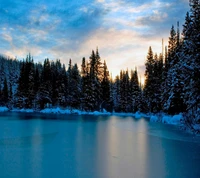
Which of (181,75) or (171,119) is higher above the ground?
(181,75)

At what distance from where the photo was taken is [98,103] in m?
56.2

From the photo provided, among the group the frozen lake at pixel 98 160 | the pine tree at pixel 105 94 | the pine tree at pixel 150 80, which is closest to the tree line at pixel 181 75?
the pine tree at pixel 150 80

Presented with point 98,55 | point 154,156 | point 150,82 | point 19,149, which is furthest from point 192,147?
point 98,55

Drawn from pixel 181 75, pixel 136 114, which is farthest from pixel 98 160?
pixel 136 114

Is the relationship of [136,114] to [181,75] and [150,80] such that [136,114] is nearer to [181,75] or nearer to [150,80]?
[150,80]

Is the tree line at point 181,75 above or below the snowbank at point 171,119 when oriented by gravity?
above

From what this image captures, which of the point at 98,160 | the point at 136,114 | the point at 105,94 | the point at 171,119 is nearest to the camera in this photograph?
the point at 98,160

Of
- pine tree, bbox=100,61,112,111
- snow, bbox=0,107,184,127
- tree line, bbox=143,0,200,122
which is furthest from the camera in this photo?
pine tree, bbox=100,61,112,111

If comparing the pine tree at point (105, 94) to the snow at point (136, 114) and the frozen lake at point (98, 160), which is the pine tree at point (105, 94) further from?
the frozen lake at point (98, 160)

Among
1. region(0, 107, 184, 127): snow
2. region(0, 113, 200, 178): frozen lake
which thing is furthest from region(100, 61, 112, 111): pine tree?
region(0, 113, 200, 178): frozen lake

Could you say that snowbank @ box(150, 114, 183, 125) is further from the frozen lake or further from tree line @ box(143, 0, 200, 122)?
the frozen lake

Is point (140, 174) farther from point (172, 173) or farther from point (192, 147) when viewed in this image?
point (192, 147)

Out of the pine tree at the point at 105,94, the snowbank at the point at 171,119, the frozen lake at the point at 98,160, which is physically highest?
the pine tree at the point at 105,94

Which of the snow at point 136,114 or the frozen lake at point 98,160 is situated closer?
the frozen lake at point 98,160
